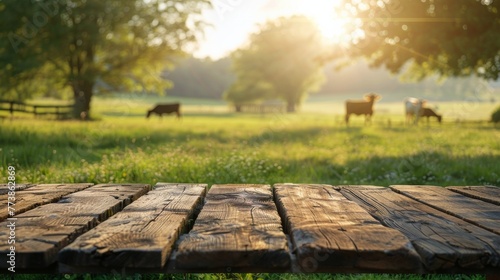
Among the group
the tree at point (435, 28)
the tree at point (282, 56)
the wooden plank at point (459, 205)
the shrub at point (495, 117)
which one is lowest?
the shrub at point (495, 117)

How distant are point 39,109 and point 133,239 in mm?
32119

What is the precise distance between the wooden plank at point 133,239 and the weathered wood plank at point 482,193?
2.00 meters

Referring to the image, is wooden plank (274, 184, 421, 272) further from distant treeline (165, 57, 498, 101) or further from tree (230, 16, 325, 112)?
distant treeline (165, 57, 498, 101)

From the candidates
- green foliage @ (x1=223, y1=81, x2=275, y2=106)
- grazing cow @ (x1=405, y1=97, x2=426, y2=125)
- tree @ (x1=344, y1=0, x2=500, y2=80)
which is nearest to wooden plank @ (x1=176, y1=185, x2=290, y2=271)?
tree @ (x1=344, y1=0, x2=500, y2=80)

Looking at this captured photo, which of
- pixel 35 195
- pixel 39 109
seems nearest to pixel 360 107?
pixel 39 109

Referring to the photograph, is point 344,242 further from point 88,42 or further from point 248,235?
point 88,42

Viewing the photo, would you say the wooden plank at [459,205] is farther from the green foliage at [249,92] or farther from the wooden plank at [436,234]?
the green foliage at [249,92]

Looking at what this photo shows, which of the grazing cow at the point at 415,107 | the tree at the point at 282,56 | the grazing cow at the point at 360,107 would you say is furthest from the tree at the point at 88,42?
the tree at the point at 282,56

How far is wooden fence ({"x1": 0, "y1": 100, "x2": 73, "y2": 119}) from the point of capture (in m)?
27.1

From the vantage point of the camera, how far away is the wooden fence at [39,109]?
2714 cm

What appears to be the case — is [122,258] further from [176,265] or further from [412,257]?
[412,257]

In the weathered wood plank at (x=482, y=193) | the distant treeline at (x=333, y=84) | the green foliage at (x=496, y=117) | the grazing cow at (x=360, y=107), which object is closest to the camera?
the weathered wood plank at (x=482, y=193)

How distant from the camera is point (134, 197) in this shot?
9.71 ft

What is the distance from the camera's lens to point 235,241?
1.83 metres
